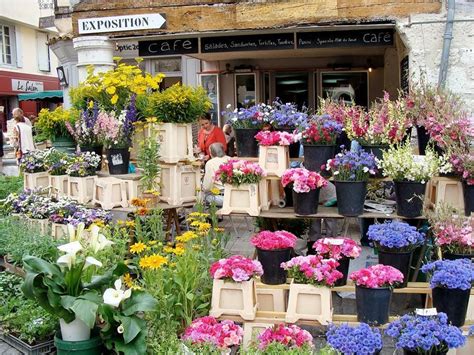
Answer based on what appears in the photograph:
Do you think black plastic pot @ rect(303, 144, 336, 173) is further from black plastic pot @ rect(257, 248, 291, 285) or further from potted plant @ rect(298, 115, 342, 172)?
black plastic pot @ rect(257, 248, 291, 285)

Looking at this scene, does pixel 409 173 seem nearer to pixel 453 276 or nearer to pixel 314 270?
pixel 453 276

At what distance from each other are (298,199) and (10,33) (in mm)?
22747

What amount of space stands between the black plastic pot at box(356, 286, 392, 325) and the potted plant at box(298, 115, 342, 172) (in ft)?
4.26

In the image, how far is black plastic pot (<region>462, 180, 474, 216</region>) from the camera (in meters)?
4.62

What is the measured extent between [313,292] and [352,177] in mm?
1013

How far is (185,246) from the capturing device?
4.68 metres

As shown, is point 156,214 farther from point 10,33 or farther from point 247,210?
point 10,33

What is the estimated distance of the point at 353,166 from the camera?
4621mm

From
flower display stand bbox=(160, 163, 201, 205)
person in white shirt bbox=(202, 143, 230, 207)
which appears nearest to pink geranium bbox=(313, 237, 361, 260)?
Answer: flower display stand bbox=(160, 163, 201, 205)

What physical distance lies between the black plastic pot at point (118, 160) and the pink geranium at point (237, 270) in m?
2.30

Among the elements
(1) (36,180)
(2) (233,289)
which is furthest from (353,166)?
(1) (36,180)

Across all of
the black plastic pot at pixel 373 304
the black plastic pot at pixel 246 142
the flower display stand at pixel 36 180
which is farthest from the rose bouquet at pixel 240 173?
the flower display stand at pixel 36 180

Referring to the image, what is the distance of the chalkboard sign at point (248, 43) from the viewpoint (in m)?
7.92

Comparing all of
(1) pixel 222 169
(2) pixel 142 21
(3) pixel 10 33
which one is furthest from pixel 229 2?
(3) pixel 10 33
